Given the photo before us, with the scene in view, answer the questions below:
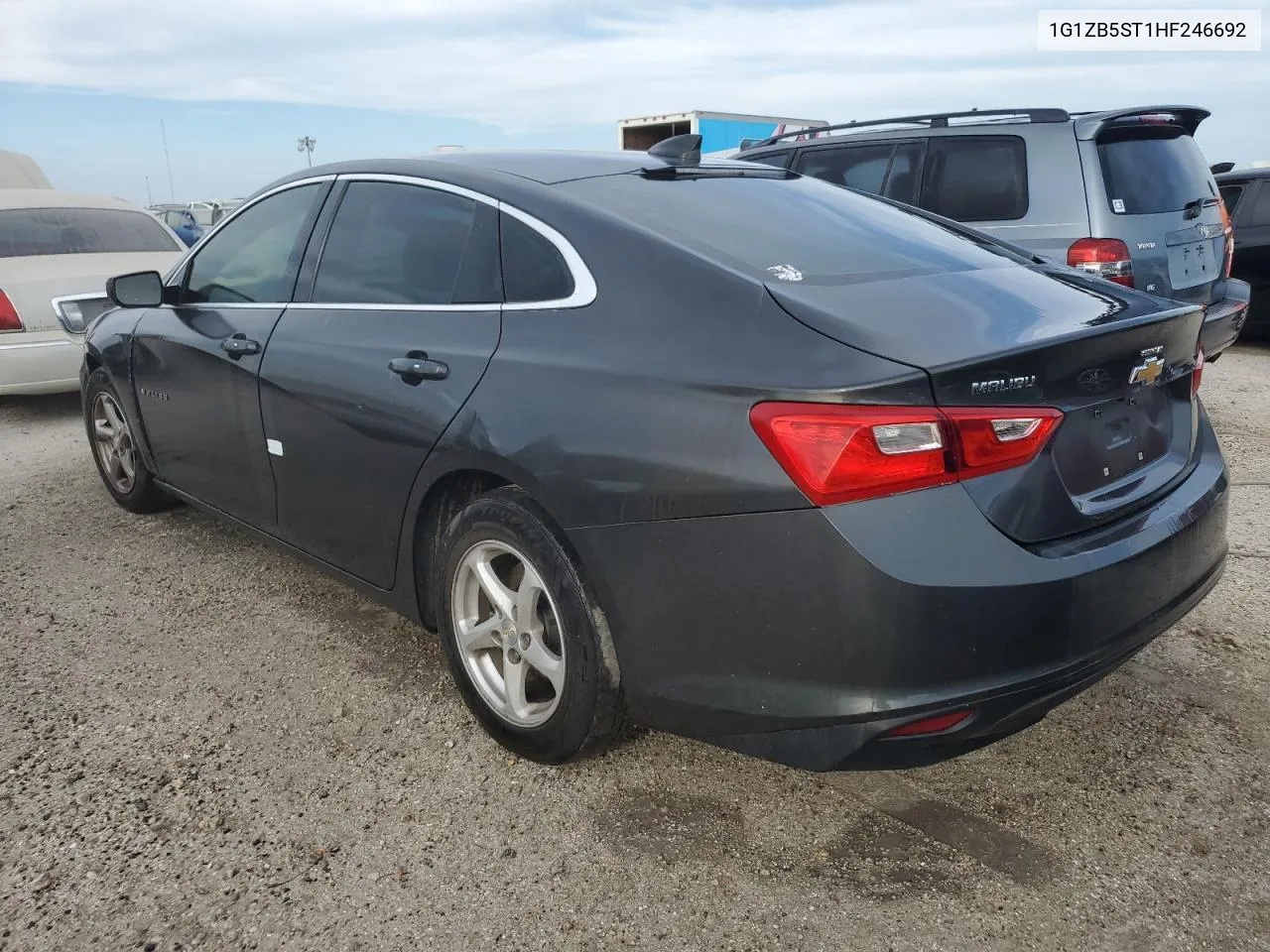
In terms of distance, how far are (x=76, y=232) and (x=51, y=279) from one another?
0.81m

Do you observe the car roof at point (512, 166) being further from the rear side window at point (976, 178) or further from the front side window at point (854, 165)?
the front side window at point (854, 165)

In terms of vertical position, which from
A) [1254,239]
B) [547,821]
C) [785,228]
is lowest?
[547,821]

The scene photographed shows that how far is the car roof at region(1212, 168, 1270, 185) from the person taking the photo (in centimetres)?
942

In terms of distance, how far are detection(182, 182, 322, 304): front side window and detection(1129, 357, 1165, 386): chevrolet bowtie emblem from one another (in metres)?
2.56

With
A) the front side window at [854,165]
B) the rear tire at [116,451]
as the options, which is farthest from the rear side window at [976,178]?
the rear tire at [116,451]

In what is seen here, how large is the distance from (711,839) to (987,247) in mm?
1842

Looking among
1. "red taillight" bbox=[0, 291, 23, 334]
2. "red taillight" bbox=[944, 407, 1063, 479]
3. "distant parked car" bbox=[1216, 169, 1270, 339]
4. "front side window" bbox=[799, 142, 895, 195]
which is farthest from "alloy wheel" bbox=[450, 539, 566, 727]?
"distant parked car" bbox=[1216, 169, 1270, 339]

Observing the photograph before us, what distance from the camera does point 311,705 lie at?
3053 millimetres

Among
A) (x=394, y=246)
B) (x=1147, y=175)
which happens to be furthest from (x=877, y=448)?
(x=1147, y=175)

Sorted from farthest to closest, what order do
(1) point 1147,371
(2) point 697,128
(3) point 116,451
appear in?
(2) point 697,128 < (3) point 116,451 < (1) point 1147,371

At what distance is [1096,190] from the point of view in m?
5.50

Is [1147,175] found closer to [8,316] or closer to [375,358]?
[375,358]

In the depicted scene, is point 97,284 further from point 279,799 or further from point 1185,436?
point 1185,436

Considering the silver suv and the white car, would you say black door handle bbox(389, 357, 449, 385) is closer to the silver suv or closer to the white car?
the silver suv
